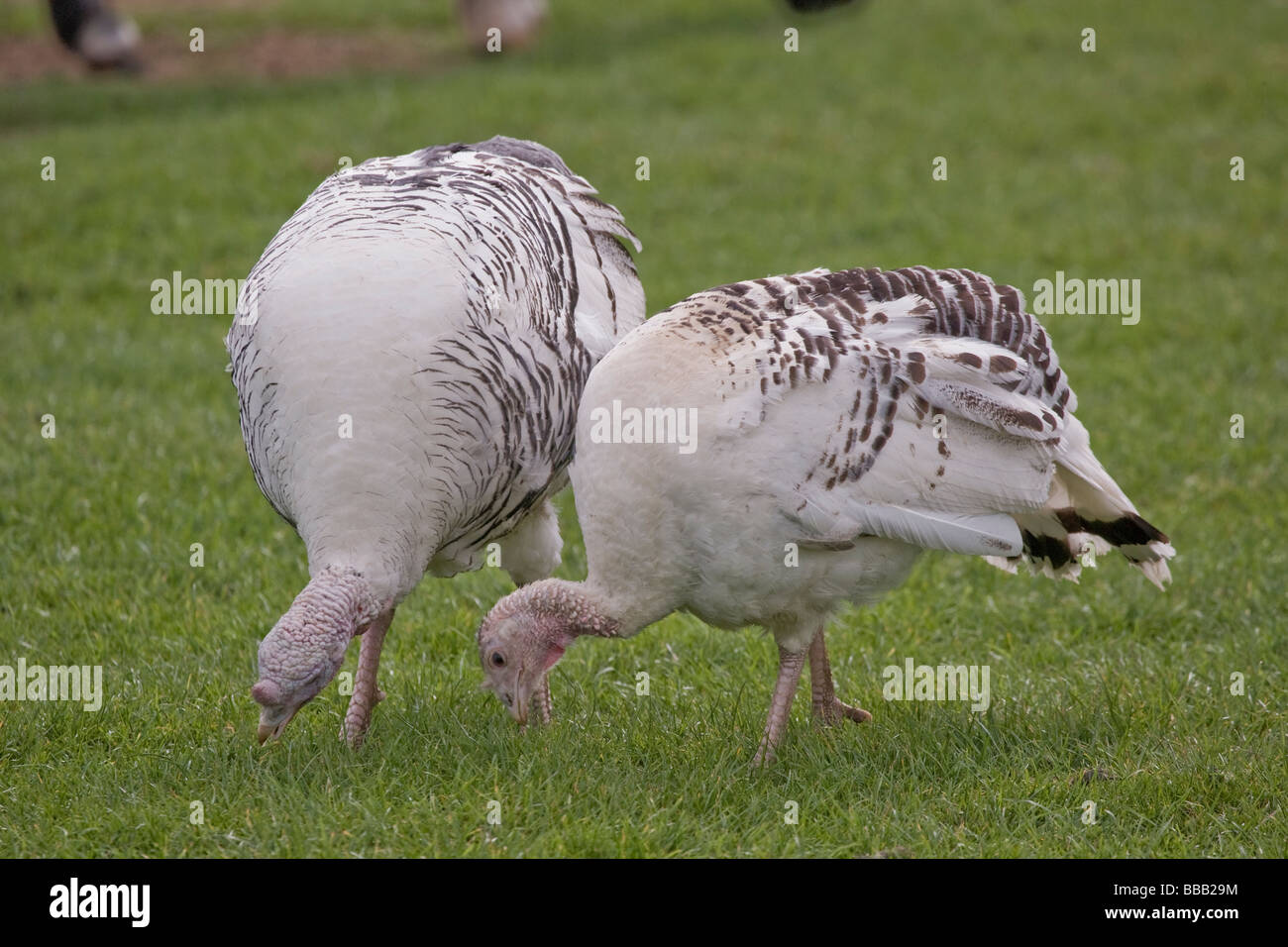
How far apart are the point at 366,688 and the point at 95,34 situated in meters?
10.7

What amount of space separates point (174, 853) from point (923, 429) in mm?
2435

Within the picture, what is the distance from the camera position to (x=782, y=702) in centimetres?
469

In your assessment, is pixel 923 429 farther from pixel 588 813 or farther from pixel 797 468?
pixel 588 813

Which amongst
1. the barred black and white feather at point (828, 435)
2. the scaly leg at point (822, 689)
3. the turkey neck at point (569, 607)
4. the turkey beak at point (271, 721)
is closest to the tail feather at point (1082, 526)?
the barred black and white feather at point (828, 435)

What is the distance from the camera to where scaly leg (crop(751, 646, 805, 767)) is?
4.68 meters

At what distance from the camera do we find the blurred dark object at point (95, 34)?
13484 millimetres

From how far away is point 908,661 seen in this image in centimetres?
561

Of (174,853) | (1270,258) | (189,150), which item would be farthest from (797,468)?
(189,150)

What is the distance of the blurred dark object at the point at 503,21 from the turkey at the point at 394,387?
1001 centimetres

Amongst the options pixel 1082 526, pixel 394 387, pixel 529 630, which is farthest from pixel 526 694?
pixel 1082 526

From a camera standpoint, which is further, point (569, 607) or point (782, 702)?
point (782, 702)

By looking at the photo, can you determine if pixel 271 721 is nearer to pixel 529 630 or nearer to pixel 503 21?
pixel 529 630

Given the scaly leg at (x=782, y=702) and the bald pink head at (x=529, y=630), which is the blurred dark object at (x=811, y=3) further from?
the bald pink head at (x=529, y=630)

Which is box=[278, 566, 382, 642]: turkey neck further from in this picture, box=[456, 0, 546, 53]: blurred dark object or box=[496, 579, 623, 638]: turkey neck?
box=[456, 0, 546, 53]: blurred dark object
